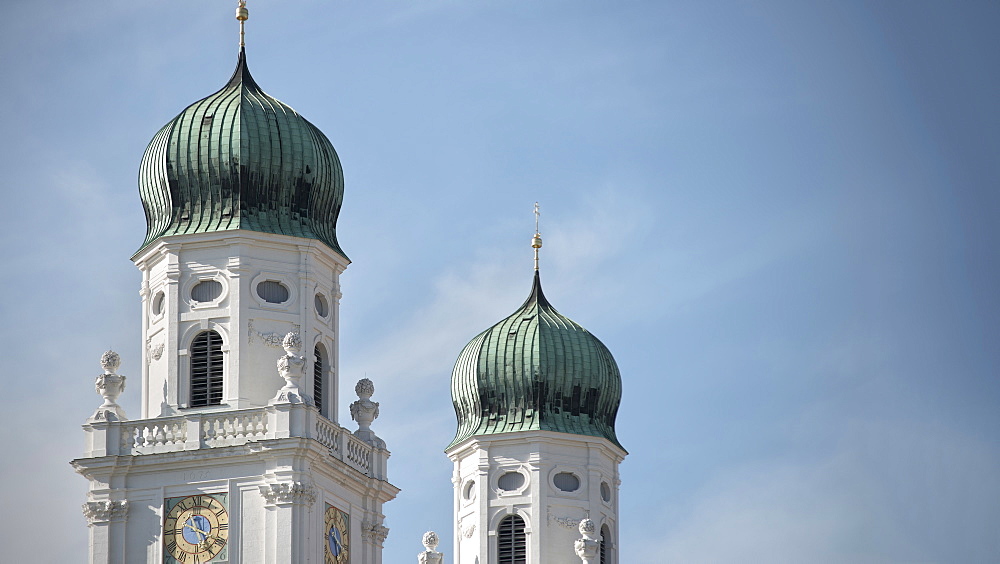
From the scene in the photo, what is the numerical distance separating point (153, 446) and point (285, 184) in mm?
7344

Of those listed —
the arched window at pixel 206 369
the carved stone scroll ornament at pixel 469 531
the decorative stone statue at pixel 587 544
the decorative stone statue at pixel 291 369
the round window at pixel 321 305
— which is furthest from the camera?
the carved stone scroll ornament at pixel 469 531

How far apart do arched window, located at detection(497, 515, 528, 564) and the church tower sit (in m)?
0.03

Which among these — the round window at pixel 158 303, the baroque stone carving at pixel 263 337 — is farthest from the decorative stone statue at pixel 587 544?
the round window at pixel 158 303

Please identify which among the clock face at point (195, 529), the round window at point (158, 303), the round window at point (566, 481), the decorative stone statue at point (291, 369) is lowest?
the clock face at point (195, 529)

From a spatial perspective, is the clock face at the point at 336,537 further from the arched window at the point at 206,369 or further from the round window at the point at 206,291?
the round window at the point at 206,291

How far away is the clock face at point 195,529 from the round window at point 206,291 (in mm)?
4924

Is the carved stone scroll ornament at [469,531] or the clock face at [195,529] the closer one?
the clock face at [195,529]

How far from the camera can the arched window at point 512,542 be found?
8962 centimetres

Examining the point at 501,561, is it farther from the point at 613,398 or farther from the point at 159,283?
the point at 159,283

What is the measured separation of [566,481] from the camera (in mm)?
90438

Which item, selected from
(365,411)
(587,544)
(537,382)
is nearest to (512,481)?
(537,382)

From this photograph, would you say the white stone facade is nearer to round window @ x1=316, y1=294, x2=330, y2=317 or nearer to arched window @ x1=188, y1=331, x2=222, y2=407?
round window @ x1=316, y1=294, x2=330, y2=317

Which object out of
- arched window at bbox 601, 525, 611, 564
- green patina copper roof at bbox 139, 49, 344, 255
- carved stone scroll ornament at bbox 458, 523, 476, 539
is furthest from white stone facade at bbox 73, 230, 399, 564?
arched window at bbox 601, 525, 611, 564

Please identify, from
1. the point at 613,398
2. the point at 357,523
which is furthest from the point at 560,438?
the point at 357,523
